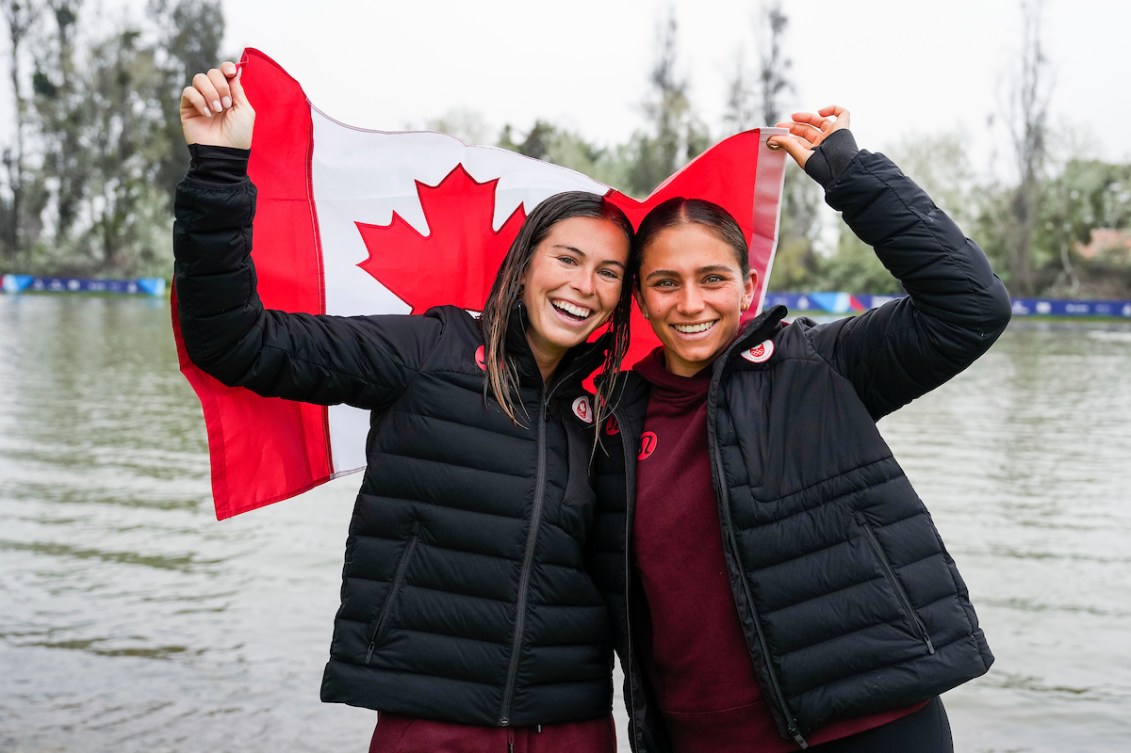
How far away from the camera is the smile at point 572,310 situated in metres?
2.63

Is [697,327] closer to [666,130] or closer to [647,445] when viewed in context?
[647,445]

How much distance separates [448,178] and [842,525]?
1.82 m

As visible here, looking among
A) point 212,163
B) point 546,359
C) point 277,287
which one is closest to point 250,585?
point 277,287

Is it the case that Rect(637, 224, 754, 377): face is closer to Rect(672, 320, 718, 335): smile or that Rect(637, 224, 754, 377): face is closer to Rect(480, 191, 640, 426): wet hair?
Rect(672, 320, 718, 335): smile

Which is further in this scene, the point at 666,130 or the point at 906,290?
the point at 666,130

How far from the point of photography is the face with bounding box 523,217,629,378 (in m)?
2.63

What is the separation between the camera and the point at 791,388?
240 cm

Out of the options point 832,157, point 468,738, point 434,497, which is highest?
point 832,157

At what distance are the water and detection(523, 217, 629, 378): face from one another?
2.09 metres

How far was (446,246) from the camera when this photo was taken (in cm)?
344

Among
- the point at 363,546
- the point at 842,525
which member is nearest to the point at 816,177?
the point at 842,525

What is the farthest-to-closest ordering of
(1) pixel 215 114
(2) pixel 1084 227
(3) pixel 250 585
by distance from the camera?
(2) pixel 1084 227 → (3) pixel 250 585 → (1) pixel 215 114

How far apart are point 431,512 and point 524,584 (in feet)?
0.89

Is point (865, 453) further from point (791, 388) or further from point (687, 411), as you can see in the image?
point (687, 411)
